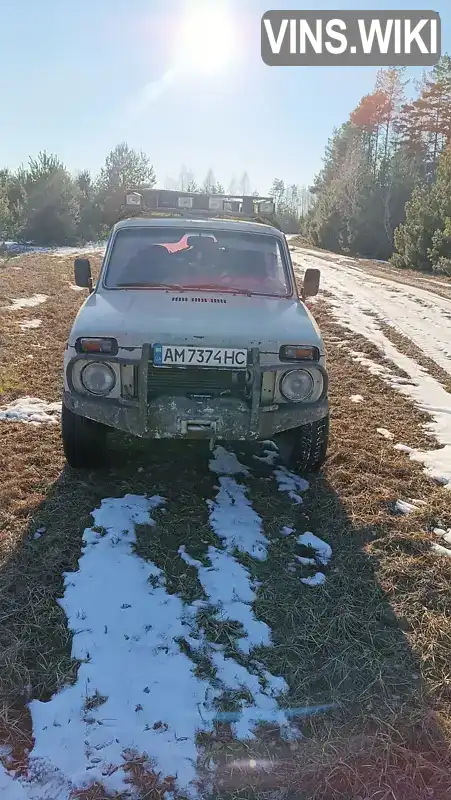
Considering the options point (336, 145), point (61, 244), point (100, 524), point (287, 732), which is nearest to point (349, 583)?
point (287, 732)

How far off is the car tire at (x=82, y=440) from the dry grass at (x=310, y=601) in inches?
5.0

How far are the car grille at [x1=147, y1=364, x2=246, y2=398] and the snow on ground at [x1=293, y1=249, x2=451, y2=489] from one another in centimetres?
191

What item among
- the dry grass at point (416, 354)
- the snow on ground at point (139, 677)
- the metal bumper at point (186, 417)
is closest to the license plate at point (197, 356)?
the metal bumper at point (186, 417)

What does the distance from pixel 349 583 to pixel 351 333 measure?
24.5 feet

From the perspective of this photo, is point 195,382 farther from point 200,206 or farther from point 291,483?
point 200,206

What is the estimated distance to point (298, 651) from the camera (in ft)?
9.04

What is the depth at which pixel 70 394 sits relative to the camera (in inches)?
154

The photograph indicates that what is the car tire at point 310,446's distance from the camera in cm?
432

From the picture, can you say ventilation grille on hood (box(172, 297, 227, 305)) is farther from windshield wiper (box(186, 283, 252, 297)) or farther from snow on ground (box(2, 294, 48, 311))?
snow on ground (box(2, 294, 48, 311))

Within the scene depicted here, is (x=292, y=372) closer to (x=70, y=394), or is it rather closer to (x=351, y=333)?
(x=70, y=394)

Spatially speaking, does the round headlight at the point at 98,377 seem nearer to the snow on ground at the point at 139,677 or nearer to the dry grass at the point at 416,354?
the snow on ground at the point at 139,677

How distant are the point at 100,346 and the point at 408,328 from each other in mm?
8193

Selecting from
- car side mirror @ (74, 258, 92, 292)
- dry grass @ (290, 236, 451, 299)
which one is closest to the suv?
car side mirror @ (74, 258, 92, 292)

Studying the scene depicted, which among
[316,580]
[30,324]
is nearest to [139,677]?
[316,580]
